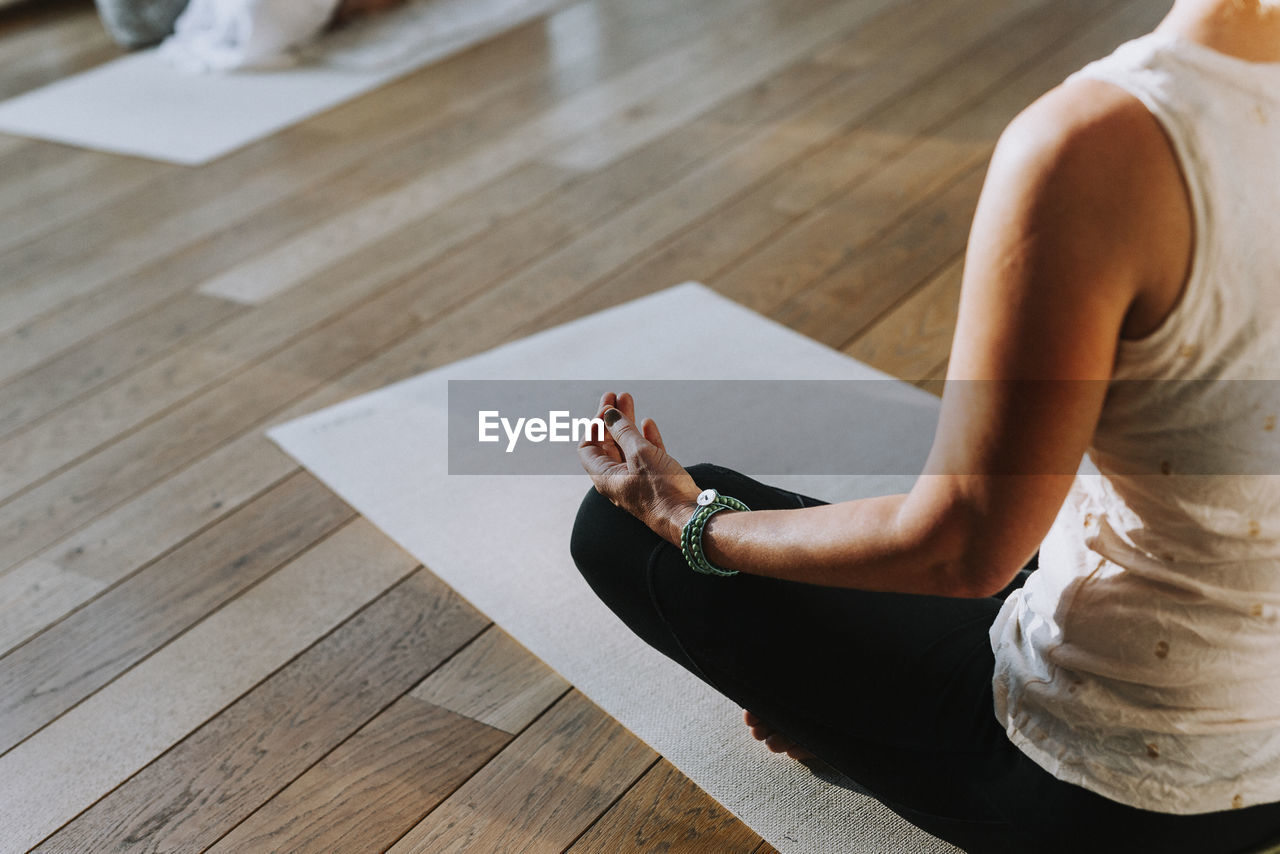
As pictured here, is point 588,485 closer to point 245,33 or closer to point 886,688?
point 886,688

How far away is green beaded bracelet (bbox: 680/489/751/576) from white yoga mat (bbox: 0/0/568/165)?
2353 millimetres

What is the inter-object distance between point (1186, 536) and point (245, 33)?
337 cm

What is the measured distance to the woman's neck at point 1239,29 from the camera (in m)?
0.63

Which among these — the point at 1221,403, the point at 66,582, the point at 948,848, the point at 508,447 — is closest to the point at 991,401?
the point at 1221,403

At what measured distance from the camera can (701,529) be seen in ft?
3.06

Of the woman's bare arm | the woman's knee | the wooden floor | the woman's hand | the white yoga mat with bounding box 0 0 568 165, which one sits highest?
the woman's bare arm

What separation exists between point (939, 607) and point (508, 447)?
0.92m

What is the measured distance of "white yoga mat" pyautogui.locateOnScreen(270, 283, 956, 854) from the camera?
1179 millimetres

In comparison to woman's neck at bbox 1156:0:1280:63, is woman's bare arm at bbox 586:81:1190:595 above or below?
below

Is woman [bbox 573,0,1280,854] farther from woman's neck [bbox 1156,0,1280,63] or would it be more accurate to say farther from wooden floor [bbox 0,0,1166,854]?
wooden floor [bbox 0,0,1166,854]
